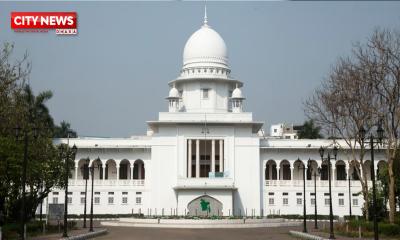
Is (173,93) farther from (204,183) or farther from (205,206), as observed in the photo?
(205,206)

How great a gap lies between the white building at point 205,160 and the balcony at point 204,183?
0.34ft

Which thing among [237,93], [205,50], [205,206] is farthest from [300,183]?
[205,50]

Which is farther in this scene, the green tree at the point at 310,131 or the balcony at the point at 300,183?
the green tree at the point at 310,131

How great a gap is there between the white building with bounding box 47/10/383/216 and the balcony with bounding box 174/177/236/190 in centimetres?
10

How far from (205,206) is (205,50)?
18461 millimetres

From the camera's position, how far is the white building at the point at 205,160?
202ft

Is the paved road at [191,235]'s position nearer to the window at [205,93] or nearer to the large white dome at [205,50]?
the window at [205,93]

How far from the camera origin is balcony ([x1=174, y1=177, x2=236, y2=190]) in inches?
2334

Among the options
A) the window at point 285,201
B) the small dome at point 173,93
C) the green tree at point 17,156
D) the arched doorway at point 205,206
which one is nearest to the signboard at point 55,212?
the green tree at point 17,156

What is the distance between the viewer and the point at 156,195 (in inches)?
2425

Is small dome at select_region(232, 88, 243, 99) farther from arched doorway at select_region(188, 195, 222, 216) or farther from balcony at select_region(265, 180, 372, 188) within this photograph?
arched doorway at select_region(188, 195, 222, 216)

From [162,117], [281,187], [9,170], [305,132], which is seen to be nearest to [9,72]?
[9,170]

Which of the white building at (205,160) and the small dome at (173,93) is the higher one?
the small dome at (173,93)

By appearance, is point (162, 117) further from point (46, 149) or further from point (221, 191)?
point (46, 149)
